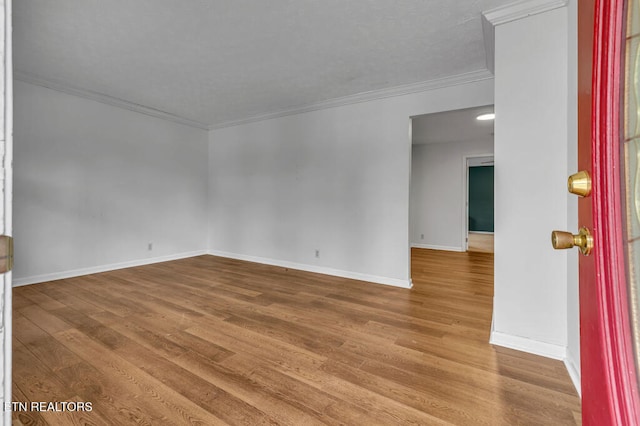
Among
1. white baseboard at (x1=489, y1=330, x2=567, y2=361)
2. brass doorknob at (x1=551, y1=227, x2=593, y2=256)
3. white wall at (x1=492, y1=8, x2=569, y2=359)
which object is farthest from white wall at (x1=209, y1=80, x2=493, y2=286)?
brass doorknob at (x1=551, y1=227, x2=593, y2=256)

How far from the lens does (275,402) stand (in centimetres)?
151

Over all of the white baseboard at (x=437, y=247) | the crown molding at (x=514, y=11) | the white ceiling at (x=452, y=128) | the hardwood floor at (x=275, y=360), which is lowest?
the hardwood floor at (x=275, y=360)

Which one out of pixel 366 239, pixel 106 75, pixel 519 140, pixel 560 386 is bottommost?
pixel 560 386

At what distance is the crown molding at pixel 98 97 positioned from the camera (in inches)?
133

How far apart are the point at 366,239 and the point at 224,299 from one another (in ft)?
6.17

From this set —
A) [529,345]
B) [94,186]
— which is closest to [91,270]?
[94,186]

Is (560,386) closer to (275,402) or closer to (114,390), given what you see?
(275,402)

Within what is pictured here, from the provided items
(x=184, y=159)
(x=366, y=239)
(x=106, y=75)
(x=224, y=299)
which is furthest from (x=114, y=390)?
(x=184, y=159)

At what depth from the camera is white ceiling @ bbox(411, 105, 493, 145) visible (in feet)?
14.5

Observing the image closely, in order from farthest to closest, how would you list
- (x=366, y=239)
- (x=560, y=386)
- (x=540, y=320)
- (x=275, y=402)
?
(x=366, y=239), (x=540, y=320), (x=560, y=386), (x=275, y=402)

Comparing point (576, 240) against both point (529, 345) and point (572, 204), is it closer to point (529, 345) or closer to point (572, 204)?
point (572, 204)

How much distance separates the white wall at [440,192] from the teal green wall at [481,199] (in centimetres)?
385

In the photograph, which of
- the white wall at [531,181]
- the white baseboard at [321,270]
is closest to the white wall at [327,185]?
the white baseboard at [321,270]

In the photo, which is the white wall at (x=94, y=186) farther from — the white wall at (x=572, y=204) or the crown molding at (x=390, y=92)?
the white wall at (x=572, y=204)
